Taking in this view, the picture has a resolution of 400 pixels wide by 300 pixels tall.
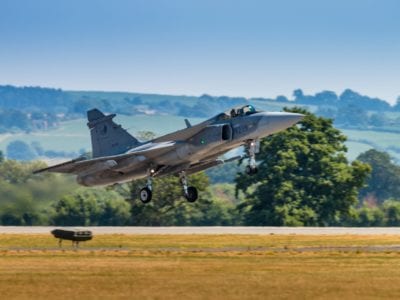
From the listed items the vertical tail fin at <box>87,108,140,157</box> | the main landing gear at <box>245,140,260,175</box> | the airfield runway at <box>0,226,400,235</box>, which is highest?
the vertical tail fin at <box>87,108,140,157</box>

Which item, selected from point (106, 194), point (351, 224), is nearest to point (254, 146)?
point (351, 224)

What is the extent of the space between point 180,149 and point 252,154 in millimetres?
4232

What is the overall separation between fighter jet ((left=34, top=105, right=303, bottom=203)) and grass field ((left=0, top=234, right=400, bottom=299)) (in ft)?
10.5

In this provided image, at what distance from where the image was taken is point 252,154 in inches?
1633

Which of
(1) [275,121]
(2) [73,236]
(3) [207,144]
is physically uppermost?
(1) [275,121]

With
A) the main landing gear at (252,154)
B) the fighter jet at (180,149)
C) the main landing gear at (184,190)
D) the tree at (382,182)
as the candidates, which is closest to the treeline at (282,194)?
the fighter jet at (180,149)

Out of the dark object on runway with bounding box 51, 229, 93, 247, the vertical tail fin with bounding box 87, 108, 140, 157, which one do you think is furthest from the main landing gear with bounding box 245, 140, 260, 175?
the dark object on runway with bounding box 51, 229, 93, 247

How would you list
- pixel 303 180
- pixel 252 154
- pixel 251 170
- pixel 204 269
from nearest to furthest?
pixel 204 269 < pixel 251 170 < pixel 252 154 < pixel 303 180

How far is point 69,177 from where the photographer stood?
52719 millimetres

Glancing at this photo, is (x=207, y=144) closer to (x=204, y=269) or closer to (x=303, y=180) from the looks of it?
(x=204, y=269)

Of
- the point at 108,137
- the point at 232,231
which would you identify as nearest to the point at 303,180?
the point at 232,231

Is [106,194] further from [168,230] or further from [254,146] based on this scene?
[254,146]

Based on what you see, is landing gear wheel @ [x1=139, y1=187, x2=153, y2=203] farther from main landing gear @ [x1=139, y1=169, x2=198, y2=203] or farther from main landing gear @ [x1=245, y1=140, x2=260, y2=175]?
main landing gear @ [x1=245, y1=140, x2=260, y2=175]

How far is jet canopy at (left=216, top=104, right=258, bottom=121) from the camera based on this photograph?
42750mm
